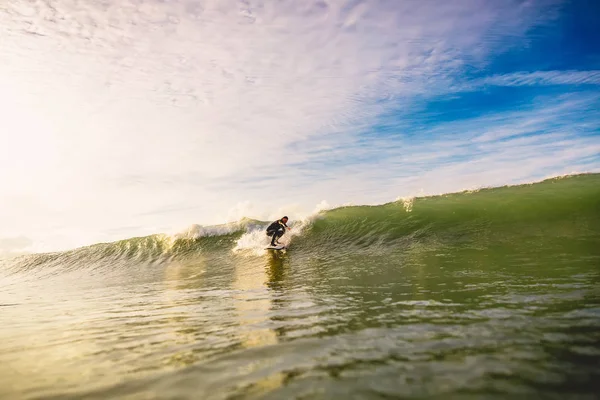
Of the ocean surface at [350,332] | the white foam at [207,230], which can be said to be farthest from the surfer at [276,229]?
the white foam at [207,230]

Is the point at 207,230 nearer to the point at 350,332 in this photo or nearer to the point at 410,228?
the point at 410,228

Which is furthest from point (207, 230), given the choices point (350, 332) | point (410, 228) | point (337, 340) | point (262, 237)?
point (337, 340)

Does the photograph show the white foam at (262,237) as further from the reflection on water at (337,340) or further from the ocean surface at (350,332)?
the reflection on water at (337,340)

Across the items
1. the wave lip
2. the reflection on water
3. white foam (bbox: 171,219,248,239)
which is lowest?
the reflection on water

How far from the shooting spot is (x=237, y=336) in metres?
4.73

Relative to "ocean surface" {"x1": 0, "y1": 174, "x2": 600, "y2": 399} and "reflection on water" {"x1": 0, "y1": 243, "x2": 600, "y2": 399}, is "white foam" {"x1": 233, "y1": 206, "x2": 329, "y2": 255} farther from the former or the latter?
"reflection on water" {"x1": 0, "y1": 243, "x2": 600, "y2": 399}

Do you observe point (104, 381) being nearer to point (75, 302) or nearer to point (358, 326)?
point (358, 326)

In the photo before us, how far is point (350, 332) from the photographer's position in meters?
4.52

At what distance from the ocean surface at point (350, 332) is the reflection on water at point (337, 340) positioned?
2 centimetres

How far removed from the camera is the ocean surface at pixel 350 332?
2955 millimetres

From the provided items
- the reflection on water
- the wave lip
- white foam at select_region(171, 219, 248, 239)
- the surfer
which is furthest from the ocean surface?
white foam at select_region(171, 219, 248, 239)

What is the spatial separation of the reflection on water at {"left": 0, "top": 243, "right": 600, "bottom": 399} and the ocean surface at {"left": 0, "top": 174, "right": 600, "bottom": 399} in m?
0.02

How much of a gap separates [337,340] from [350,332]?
0.38 m

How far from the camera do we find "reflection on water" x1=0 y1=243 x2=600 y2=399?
9.66 feet
